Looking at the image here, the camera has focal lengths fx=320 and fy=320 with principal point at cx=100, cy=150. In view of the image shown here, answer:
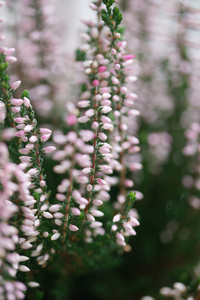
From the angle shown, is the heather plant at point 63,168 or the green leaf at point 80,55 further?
the green leaf at point 80,55

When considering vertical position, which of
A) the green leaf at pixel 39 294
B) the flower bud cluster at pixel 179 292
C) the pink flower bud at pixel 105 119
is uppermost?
the pink flower bud at pixel 105 119

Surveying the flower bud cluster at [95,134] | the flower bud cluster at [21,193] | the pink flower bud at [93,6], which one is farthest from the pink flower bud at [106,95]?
the pink flower bud at [93,6]

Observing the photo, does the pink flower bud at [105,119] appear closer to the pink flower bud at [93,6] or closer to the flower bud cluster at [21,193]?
the flower bud cluster at [21,193]

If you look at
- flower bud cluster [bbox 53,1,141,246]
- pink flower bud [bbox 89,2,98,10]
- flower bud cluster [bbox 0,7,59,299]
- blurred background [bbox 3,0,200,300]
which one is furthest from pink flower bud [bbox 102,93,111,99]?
blurred background [bbox 3,0,200,300]

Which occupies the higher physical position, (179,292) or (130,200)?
(130,200)

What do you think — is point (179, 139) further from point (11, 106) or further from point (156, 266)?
point (11, 106)

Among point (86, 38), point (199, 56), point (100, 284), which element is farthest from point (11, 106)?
point (199, 56)

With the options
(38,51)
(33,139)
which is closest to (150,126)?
(38,51)

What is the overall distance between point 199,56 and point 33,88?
626mm

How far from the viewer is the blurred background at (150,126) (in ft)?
2.76

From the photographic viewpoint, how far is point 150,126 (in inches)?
41.6

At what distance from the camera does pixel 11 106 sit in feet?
1.67

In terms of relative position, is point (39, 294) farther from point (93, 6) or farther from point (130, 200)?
point (93, 6)

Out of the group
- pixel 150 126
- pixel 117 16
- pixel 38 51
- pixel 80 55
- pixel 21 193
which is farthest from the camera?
pixel 150 126
